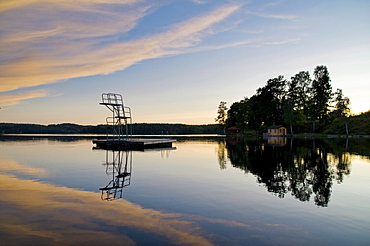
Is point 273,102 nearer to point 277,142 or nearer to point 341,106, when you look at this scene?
point 341,106

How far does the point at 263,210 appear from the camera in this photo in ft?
26.4

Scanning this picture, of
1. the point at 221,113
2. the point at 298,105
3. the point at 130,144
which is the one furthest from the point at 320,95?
the point at 130,144

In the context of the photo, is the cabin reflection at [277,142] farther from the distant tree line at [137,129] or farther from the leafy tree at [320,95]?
the distant tree line at [137,129]

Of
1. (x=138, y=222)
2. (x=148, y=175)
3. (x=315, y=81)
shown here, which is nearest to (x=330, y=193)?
(x=138, y=222)

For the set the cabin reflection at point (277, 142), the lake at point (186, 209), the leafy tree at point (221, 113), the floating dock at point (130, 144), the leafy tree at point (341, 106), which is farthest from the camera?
the leafy tree at point (221, 113)

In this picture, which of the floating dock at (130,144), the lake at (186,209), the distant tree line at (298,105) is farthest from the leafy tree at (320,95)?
the lake at (186,209)

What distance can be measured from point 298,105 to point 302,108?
294 centimetres

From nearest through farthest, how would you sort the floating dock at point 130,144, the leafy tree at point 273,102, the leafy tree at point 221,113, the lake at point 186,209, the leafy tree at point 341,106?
the lake at point 186,209 < the floating dock at point 130,144 < the leafy tree at point 341,106 < the leafy tree at point 273,102 < the leafy tree at point 221,113

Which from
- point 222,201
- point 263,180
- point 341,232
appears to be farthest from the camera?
point 263,180

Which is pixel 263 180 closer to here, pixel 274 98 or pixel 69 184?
pixel 69 184

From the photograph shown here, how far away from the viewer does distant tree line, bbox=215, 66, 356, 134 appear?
247 feet

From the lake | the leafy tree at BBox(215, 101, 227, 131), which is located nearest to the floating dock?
the lake

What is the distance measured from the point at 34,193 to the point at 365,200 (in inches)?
463

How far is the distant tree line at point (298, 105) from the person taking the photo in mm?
75312
